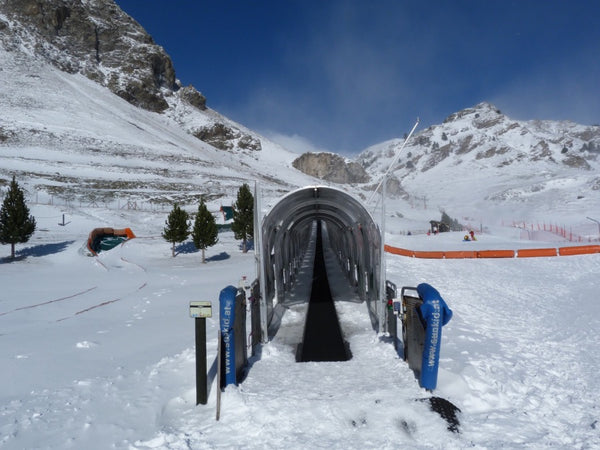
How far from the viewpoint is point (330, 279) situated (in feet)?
51.6

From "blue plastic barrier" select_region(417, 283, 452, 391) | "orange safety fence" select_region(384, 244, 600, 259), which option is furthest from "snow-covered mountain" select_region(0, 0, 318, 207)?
"blue plastic barrier" select_region(417, 283, 452, 391)

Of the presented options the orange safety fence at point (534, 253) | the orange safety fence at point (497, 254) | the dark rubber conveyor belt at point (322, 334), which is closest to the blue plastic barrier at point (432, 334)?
the dark rubber conveyor belt at point (322, 334)

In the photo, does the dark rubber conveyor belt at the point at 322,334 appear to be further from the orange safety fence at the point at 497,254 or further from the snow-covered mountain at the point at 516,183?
the snow-covered mountain at the point at 516,183

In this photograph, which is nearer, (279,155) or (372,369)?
(372,369)

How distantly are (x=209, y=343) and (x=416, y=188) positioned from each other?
169896mm

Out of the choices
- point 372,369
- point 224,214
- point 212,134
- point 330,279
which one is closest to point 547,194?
point 224,214

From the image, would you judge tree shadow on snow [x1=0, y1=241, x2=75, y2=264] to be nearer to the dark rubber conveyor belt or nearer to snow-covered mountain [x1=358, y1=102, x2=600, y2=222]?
the dark rubber conveyor belt

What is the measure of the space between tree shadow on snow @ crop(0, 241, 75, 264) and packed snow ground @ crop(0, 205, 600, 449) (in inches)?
426

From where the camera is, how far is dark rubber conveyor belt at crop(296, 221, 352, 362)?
7.16 metres

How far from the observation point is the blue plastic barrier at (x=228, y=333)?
530cm

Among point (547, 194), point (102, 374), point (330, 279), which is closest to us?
point (102, 374)

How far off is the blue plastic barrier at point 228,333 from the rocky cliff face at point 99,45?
158 m

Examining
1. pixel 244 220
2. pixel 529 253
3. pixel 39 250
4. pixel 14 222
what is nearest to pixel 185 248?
pixel 244 220

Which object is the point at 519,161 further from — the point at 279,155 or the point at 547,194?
the point at 279,155
